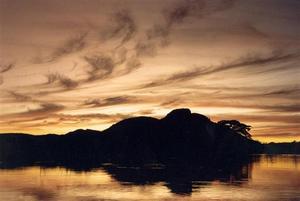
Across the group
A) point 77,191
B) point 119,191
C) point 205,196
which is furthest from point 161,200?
point 77,191

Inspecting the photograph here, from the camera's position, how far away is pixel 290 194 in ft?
210

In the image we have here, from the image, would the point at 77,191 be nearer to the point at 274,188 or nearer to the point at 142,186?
the point at 142,186

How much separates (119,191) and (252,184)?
24.6 m

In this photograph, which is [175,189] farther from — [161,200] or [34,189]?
[34,189]

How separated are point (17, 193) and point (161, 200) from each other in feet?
68.1

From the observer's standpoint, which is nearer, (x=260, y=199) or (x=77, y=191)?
(x=260, y=199)

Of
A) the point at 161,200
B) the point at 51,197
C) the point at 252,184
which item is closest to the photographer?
the point at 161,200

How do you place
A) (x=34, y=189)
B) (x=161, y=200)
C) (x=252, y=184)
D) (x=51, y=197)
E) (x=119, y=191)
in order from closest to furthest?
(x=161, y=200) → (x=51, y=197) → (x=119, y=191) → (x=34, y=189) → (x=252, y=184)

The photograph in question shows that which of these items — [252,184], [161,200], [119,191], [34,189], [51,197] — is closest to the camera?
[161,200]

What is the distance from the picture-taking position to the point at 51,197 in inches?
2408

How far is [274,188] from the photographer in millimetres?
71938

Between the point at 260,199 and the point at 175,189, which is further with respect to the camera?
the point at 175,189

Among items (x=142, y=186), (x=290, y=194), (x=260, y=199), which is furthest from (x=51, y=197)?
(x=290, y=194)

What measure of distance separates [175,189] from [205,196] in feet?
33.3
